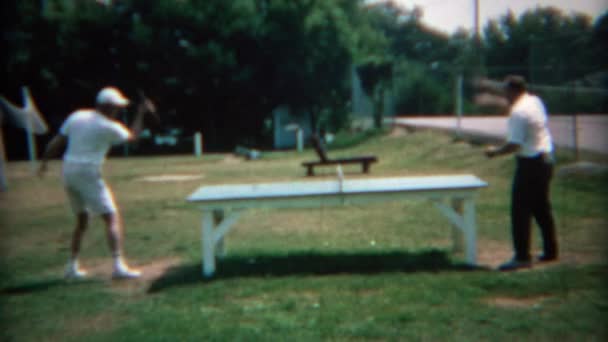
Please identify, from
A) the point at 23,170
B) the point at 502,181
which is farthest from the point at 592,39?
the point at 23,170

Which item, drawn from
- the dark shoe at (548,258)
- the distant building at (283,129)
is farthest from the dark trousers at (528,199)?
the distant building at (283,129)

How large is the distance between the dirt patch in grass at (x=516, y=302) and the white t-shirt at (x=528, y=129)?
1606 mm

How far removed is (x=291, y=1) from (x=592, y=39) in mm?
21159

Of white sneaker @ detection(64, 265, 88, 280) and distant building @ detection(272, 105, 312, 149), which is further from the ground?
distant building @ detection(272, 105, 312, 149)

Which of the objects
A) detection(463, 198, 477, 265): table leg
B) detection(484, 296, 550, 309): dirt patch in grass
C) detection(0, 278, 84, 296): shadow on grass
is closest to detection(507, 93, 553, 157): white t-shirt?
detection(463, 198, 477, 265): table leg

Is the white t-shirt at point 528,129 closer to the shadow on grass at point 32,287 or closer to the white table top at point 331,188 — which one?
the white table top at point 331,188

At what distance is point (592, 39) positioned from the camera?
40.7 ft

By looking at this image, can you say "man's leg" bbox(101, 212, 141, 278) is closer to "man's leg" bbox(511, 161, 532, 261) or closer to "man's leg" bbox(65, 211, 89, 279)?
"man's leg" bbox(65, 211, 89, 279)

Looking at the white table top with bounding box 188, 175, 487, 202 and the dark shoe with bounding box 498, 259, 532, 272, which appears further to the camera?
the white table top with bounding box 188, 175, 487, 202

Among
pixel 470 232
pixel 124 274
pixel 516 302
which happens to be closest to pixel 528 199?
pixel 470 232

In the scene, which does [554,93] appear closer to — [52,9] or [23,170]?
[23,170]

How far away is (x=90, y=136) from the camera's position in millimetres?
6410

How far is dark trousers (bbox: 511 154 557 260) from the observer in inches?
247

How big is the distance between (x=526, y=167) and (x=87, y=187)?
4560mm
